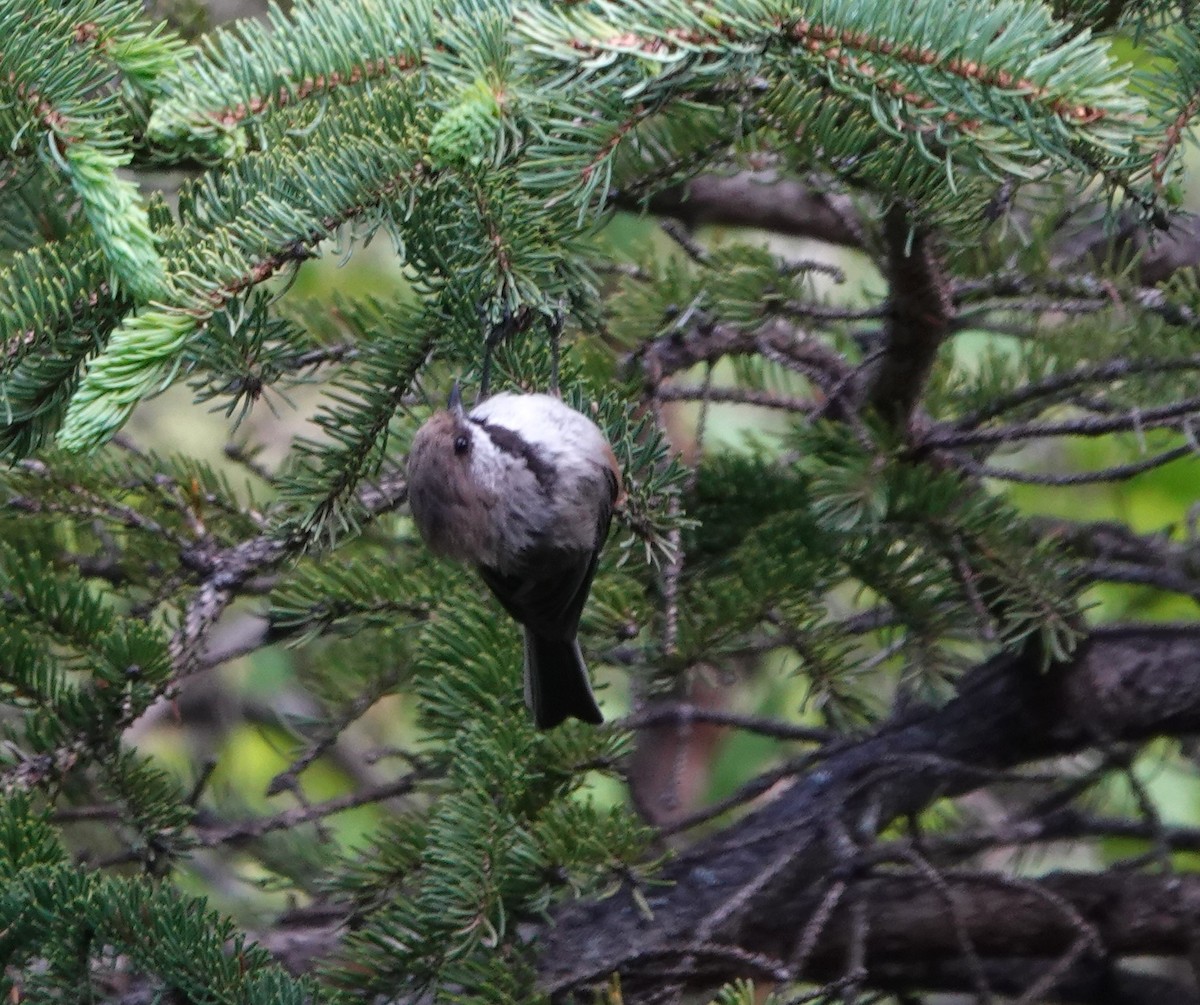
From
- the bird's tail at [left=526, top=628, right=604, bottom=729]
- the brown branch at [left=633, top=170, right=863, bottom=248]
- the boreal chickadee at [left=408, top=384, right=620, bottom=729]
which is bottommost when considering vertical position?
the bird's tail at [left=526, top=628, right=604, bottom=729]

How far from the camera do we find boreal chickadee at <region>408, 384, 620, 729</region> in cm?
257

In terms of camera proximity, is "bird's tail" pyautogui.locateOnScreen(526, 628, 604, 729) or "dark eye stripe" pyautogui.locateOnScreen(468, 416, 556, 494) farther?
"dark eye stripe" pyautogui.locateOnScreen(468, 416, 556, 494)

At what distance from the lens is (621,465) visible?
94.1 inches

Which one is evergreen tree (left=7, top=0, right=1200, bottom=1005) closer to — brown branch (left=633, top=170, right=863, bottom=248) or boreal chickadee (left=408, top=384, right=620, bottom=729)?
boreal chickadee (left=408, top=384, right=620, bottom=729)

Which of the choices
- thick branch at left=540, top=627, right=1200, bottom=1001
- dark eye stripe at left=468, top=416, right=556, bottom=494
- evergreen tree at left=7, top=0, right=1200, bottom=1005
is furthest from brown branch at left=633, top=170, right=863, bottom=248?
thick branch at left=540, top=627, right=1200, bottom=1001

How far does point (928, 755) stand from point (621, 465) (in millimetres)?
1006

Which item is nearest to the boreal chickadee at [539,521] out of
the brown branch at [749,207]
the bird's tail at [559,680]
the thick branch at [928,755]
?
the bird's tail at [559,680]

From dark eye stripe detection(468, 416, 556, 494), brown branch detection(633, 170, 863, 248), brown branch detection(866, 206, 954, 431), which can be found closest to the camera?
brown branch detection(866, 206, 954, 431)

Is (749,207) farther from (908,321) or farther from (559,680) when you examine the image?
(559,680)

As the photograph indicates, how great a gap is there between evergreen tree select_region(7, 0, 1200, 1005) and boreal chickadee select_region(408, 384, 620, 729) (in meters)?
0.06

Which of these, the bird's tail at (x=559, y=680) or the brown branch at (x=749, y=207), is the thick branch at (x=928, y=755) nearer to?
the bird's tail at (x=559, y=680)

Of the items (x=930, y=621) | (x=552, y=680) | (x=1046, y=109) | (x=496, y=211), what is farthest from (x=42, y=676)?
(x=1046, y=109)

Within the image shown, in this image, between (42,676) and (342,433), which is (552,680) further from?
(42,676)

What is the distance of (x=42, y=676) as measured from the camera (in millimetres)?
2330
